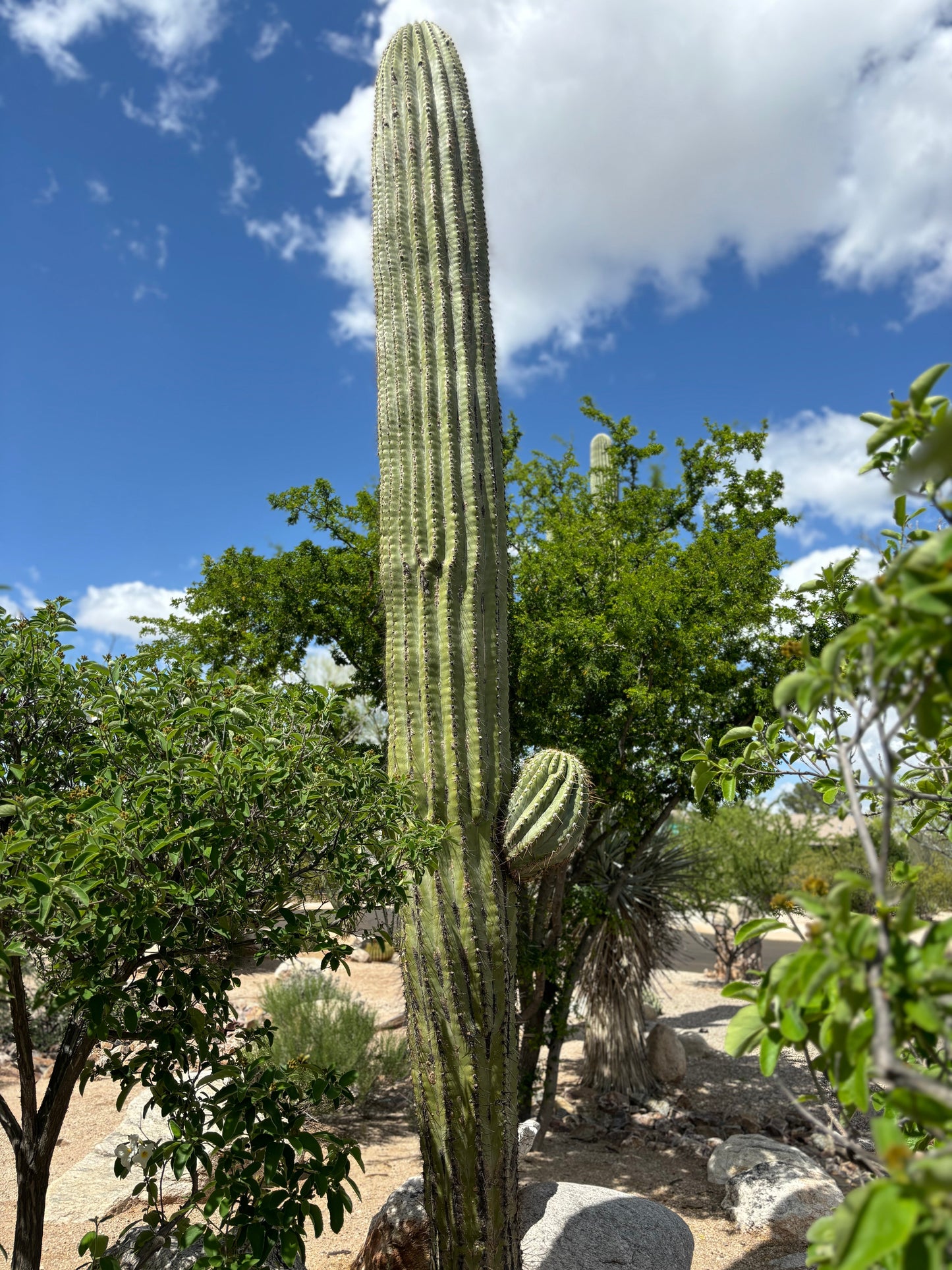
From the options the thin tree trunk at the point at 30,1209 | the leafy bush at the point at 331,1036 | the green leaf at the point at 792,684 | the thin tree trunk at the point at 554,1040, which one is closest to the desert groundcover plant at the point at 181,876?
the thin tree trunk at the point at 30,1209

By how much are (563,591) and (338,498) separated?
2.12 metres

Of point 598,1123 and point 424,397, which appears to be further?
point 598,1123

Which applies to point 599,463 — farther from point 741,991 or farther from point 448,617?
point 741,991

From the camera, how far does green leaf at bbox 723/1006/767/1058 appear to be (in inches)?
49.4

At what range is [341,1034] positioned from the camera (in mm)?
8312

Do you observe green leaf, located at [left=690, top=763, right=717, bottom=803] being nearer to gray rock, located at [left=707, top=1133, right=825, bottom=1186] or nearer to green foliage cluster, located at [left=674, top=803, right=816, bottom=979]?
gray rock, located at [left=707, top=1133, right=825, bottom=1186]

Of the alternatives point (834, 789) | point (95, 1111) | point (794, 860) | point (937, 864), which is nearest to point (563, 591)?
point (834, 789)

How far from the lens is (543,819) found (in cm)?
385

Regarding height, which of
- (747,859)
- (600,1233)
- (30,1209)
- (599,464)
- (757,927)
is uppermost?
(599,464)

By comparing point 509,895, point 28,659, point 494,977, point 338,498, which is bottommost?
point 494,977

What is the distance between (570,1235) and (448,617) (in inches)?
130

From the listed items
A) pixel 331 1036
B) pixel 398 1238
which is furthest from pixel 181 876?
pixel 331 1036

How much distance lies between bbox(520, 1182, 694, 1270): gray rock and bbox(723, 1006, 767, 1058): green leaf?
13.1ft

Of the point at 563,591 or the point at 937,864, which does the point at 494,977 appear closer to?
the point at 563,591
